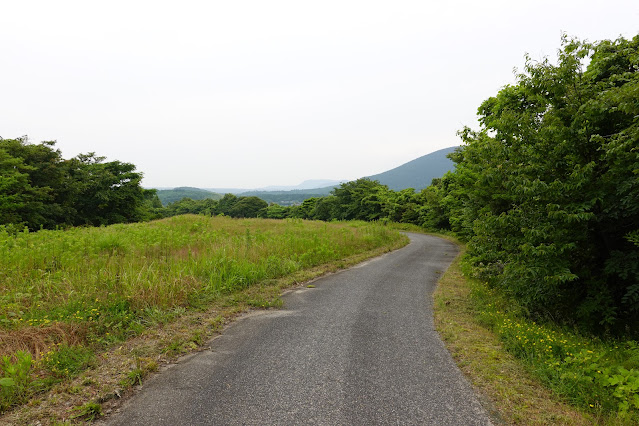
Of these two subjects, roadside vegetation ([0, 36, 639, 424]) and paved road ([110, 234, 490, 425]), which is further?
roadside vegetation ([0, 36, 639, 424])

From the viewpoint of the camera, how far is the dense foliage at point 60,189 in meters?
26.4

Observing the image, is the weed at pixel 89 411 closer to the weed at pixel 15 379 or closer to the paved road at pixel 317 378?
the paved road at pixel 317 378

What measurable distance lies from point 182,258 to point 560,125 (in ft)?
31.3

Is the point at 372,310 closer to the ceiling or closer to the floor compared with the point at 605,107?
closer to the floor

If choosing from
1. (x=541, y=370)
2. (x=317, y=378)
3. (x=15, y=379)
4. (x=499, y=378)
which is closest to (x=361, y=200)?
(x=541, y=370)

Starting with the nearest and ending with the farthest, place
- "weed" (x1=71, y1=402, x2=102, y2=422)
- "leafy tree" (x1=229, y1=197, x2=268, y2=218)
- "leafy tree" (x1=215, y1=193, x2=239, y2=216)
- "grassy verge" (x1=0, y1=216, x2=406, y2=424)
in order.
Answer: "weed" (x1=71, y1=402, x2=102, y2=422) → "grassy verge" (x1=0, y1=216, x2=406, y2=424) → "leafy tree" (x1=229, y1=197, x2=268, y2=218) → "leafy tree" (x1=215, y1=193, x2=239, y2=216)

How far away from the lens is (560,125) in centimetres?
572

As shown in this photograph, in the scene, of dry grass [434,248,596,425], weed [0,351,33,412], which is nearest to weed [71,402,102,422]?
weed [0,351,33,412]

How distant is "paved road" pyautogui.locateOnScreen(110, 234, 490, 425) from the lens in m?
3.10

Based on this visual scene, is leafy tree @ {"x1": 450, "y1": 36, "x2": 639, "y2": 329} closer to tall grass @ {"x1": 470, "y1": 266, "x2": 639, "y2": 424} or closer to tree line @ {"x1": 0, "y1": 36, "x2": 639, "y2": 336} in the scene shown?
tree line @ {"x1": 0, "y1": 36, "x2": 639, "y2": 336}

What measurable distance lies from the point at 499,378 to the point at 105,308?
638 centimetres

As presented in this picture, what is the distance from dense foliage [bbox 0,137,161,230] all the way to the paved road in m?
29.1

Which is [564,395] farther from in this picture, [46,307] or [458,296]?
[46,307]

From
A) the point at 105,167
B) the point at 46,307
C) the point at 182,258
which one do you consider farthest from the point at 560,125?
the point at 105,167
